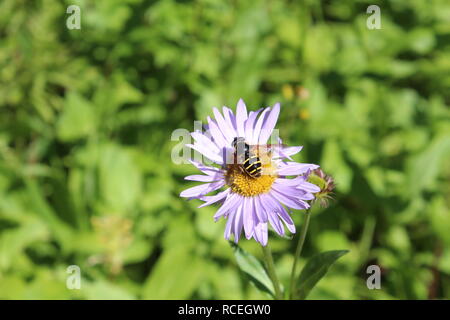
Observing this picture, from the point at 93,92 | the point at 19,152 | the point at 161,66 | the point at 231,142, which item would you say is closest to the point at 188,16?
the point at 161,66

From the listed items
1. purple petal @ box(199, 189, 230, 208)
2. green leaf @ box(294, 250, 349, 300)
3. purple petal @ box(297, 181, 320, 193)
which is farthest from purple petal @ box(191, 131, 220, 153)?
green leaf @ box(294, 250, 349, 300)

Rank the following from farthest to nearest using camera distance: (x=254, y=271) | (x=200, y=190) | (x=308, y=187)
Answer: (x=254, y=271)
(x=200, y=190)
(x=308, y=187)

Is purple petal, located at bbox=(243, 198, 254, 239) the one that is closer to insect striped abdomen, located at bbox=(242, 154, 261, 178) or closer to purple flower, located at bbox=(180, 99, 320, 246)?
purple flower, located at bbox=(180, 99, 320, 246)

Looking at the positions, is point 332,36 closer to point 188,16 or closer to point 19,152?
point 188,16

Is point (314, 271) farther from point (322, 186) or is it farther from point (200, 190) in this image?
point (200, 190)

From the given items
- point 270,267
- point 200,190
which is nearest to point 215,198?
point 200,190

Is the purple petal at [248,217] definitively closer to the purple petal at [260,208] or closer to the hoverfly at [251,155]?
the purple petal at [260,208]
